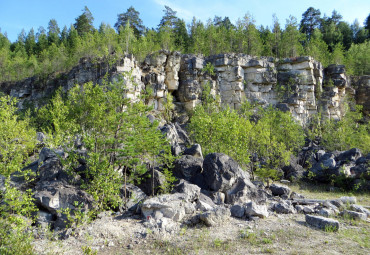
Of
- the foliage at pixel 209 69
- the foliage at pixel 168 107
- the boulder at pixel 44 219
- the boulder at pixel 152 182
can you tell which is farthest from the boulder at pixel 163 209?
the foliage at pixel 209 69

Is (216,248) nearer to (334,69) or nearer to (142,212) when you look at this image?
(142,212)

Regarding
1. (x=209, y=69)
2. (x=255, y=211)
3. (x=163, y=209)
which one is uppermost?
(x=209, y=69)

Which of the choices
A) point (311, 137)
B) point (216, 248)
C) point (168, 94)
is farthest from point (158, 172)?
point (311, 137)

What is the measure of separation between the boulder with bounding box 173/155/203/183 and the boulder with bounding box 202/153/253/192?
0.61 metres

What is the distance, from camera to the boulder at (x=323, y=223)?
9.49m

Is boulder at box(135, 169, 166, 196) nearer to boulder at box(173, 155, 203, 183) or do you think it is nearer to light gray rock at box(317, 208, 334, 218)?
boulder at box(173, 155, 203, 183)

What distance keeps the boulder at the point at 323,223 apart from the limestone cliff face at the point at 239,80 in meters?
30.9

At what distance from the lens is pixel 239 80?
43719 mm

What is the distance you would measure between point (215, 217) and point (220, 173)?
11.5 feet

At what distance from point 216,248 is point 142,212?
352cm

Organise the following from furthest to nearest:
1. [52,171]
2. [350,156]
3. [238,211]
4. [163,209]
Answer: [350,156]
[52,171]
[238,211]
[163,209]

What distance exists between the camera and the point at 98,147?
38.4 feet

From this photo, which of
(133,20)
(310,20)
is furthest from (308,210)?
(310,20)

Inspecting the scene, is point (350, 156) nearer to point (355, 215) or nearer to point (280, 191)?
point (280, 191)
